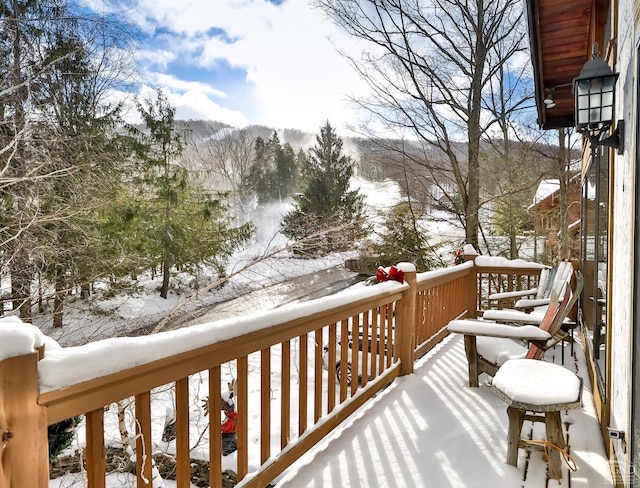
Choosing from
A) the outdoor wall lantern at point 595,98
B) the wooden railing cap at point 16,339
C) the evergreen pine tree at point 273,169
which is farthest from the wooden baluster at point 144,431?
the evergreen pine tree at point 273,169

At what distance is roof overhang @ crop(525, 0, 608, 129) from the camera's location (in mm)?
3545

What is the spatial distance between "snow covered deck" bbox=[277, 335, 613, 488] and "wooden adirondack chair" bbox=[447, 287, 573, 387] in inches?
9.3

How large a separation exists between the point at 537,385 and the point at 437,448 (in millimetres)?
714

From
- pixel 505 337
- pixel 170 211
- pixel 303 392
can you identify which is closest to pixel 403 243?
pixel 170 211

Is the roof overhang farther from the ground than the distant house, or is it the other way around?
the roof overhang

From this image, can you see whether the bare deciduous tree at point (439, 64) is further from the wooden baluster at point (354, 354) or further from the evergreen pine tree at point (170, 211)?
the wooden baluster at point (354, 354)

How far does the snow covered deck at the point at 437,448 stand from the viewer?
82.4 inches

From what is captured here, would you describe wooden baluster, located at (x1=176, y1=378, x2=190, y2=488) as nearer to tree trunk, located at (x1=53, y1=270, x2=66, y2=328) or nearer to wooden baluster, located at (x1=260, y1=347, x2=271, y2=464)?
wooden baluster, located at (x1=260, y1=347, x2=271, y2=464)

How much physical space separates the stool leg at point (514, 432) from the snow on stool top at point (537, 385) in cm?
13

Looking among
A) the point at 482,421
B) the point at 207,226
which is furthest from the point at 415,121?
the point at 482,421

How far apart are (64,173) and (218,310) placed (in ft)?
10.6

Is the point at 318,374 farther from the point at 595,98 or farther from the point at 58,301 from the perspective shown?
the point at 58,301

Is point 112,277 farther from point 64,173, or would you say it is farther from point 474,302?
point 474,302

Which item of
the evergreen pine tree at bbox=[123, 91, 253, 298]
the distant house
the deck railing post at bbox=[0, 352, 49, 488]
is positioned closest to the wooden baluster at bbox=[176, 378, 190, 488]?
the deck railing post at bbox=[0, 352, 49, 488]
